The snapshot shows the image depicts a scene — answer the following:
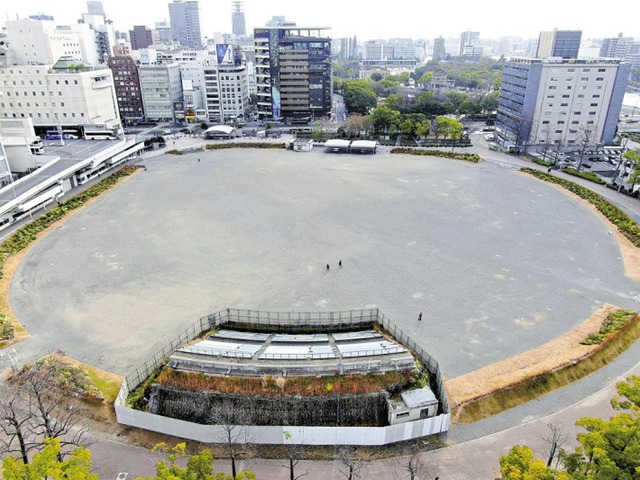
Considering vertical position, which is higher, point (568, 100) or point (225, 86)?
point (225, 86)

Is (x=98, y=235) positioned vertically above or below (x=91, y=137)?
below

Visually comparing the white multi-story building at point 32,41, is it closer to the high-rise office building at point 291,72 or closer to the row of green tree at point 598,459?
the high-rise office building at point 291,72

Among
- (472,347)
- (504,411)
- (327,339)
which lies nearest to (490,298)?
(472,347)

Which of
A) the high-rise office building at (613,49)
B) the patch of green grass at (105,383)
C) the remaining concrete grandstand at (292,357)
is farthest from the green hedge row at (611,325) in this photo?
the high-rise office building at (613,49)

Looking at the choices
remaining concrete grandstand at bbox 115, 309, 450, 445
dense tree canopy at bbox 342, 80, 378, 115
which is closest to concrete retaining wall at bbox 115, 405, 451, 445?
remaining concrete grandstand at bbox 115, 309, 450, 445

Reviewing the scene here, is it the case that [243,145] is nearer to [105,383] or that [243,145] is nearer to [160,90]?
[160,90]

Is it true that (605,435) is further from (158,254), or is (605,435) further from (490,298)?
(158,254)

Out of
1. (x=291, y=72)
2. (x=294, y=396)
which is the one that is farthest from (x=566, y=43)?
(x=294, y=396)
